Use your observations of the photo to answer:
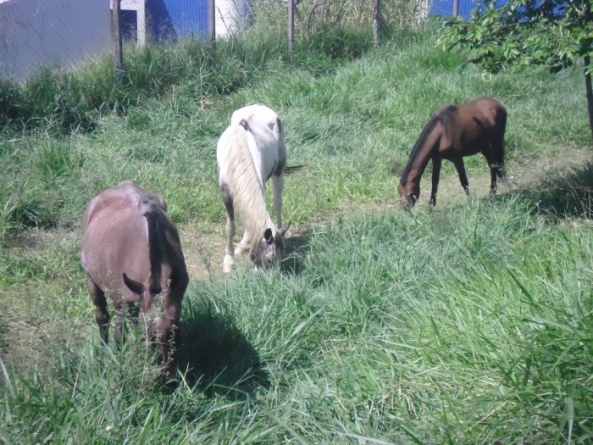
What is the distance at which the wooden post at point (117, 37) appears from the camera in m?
9.73

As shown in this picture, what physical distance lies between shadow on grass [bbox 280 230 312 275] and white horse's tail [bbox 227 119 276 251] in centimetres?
35

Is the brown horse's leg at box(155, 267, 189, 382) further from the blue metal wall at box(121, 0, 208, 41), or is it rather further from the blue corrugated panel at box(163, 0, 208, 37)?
the blue corrugated panel at box(163, 0, 208, 37)

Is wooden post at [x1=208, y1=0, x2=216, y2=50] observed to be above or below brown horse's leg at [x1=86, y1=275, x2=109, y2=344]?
above

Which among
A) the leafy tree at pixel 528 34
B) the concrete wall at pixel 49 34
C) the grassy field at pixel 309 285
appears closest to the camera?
the grassy field at pixel 309 285

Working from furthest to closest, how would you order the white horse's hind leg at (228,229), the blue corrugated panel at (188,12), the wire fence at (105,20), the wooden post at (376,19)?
the wooden post at (376,19) < the blue corrugated panel at (188,12) < the wire fence at (105,20) < the white horse's hind leg at (228,229)

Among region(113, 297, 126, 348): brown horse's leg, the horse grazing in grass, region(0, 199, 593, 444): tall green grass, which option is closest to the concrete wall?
the horse grazing in grass

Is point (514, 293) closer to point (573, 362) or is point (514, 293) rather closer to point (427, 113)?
point (573, 362)

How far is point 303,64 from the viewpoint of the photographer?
1221 centimetres

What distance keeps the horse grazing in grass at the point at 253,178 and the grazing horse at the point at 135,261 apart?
50.4 inches

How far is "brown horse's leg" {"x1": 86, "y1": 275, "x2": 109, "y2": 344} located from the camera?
428cm

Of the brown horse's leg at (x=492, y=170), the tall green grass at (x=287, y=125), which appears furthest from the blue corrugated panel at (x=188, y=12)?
the brown horse's leg at (x=492, y=170)

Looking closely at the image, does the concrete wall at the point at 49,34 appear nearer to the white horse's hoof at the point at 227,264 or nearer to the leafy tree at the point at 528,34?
the white horse's hoof at the point at 227,264

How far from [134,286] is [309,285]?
1763 millimetres

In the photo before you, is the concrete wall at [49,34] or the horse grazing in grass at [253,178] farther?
the concrete wall at [49,34]
